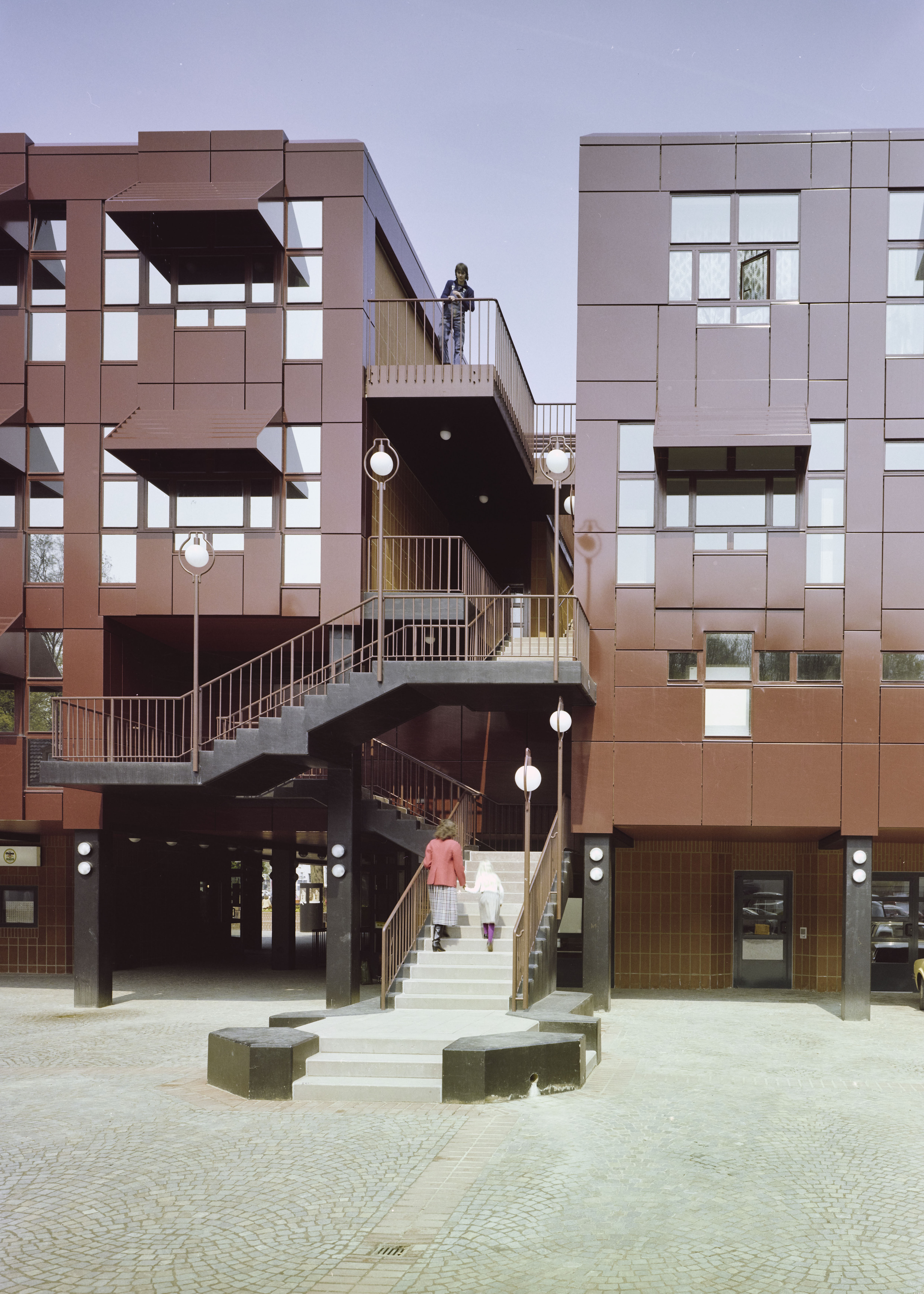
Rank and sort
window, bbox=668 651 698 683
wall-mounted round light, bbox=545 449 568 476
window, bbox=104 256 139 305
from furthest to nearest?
window, bbox=104 256 139 305, window, bbox=668 651 698 683, wall-mounted round light, bbox=545 449 568 476

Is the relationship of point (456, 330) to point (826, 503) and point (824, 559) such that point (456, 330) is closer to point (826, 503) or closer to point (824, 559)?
point (826, 503)

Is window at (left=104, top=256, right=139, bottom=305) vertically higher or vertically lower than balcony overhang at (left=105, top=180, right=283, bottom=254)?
lower

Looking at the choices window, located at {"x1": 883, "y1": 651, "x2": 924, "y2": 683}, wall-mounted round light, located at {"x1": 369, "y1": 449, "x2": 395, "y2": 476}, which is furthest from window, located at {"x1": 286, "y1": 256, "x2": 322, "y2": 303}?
window, located at {"x1": 883, "y1": 651, "x2": 924, "y2": 683}

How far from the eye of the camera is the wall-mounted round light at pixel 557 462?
15055 millimetres

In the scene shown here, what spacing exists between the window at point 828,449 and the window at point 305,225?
8.81 metres

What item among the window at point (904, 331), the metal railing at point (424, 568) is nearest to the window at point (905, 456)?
the window at point (904, 331)

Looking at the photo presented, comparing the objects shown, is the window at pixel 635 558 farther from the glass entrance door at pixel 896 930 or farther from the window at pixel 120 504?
the window at pixel 120 504

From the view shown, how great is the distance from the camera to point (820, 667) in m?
18.6

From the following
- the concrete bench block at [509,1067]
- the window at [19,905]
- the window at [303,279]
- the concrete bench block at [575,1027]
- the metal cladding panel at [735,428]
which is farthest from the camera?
the window at [19,905]

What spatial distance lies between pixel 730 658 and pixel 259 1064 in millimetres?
10541

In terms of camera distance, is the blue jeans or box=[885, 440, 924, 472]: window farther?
the blue jeans

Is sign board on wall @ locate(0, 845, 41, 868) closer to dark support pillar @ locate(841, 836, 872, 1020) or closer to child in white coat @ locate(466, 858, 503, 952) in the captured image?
child in white coat @ locate(466, 858, 503, 952)

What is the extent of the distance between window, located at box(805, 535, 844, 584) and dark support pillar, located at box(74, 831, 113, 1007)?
12302mm

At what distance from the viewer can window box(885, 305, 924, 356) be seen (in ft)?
61.5
